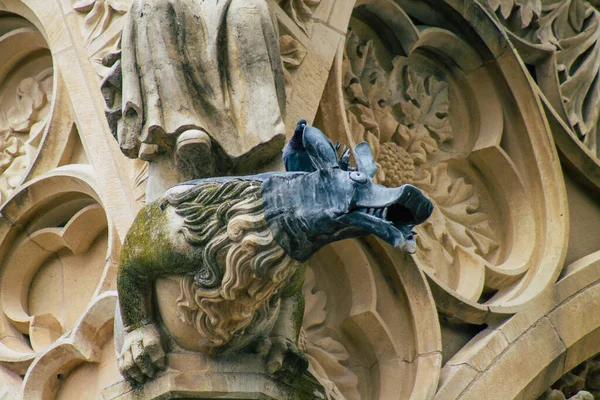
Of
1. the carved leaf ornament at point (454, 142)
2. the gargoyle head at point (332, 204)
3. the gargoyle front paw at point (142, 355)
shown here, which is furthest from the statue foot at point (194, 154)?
the carved leaf ornament at point (454, 142)

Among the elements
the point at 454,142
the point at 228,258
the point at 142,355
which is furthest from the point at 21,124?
the point at 228,258

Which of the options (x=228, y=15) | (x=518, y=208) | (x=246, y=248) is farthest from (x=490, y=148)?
(x=246, y=248)

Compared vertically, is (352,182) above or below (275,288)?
above

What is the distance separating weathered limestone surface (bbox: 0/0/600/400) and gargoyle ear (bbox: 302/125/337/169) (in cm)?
36

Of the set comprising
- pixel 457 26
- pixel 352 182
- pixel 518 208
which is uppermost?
pixel 352 182

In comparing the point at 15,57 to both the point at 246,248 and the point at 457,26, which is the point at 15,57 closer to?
the point at 457,26

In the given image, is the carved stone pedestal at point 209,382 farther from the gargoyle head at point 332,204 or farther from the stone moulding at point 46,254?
the stone moulding at point 46,254

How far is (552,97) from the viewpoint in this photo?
22.8 feet

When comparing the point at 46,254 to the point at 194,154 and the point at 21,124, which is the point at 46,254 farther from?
the point at 194,154

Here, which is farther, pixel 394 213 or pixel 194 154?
pixel 194 154

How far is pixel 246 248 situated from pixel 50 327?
1.45m

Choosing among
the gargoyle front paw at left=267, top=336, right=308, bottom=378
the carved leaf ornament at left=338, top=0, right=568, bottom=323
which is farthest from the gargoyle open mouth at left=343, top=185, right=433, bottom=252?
the carved leaf ornament at left=338, top=0, right=568, bottom=323

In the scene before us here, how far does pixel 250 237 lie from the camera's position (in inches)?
187

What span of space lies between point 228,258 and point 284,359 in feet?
1.40
